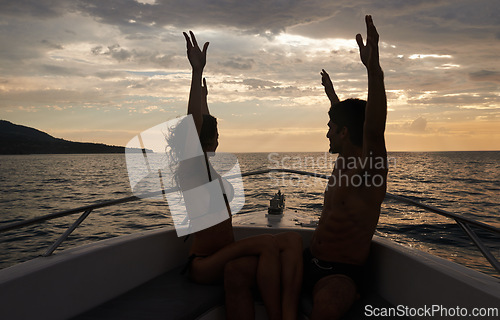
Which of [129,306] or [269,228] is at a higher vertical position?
[269,228]

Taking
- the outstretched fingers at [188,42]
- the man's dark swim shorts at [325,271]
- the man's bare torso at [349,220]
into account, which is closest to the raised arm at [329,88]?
the man's bare torso at [349,220]

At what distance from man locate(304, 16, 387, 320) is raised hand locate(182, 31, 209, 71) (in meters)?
0.85

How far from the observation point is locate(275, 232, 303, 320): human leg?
1.85 metres

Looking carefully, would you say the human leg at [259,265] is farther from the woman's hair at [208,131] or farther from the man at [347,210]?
the woman's hair at [208,131]

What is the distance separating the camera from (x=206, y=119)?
2244 millimetres

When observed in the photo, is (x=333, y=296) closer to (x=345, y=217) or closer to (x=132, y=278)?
(x=345, y=217)

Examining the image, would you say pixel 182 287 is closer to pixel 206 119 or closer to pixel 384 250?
pixel 206 119

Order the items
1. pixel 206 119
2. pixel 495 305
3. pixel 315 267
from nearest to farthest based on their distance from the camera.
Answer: pixel 495 305, pixel 315 267, pixel 206 119

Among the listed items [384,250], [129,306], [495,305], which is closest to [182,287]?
[129,306]

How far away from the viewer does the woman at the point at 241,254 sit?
6.22ft

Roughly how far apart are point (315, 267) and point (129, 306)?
1.10 metres

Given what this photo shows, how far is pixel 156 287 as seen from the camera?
2336 millimetres

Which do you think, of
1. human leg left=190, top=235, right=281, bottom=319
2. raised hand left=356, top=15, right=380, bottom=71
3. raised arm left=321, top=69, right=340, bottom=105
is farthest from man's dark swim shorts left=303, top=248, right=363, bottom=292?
raised arm left=321, top=69, right=340, bottom=105

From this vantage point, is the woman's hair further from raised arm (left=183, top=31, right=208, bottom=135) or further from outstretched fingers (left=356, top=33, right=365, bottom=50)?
outstretched fingers (left=356, top=33, right=365, bottom=50)
